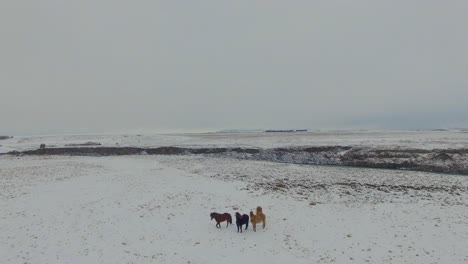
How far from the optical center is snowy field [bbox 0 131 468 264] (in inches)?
462

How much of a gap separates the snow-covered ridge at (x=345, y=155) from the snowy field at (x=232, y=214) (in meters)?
7.34

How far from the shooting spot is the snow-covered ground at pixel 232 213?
11.7m

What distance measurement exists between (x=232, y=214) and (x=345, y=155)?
27695mm

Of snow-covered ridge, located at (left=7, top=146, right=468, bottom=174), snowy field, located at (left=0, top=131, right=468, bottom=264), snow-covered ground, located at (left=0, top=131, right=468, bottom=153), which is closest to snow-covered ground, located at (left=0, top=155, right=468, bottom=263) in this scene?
snowy field, located at (left=0, top=131, right=468, bottom=264)

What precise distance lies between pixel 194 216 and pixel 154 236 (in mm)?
3066

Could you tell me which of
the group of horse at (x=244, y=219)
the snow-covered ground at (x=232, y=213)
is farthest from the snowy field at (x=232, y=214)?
the group of horse at (x=244, y=219)

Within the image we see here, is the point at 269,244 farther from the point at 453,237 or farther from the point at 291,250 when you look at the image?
the point at 453,237

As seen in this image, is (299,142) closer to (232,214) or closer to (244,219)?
(232,214)

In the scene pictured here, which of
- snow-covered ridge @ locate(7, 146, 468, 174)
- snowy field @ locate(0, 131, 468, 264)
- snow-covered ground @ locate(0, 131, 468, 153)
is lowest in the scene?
snowy field @ locate(0, 131, 468, 264)

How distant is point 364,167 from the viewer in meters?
33.5

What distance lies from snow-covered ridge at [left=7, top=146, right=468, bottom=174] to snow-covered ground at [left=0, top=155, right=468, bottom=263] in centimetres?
761

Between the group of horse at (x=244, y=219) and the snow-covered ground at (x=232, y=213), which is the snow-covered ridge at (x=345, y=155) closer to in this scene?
the snow-covered ground at (x=232, y=213)

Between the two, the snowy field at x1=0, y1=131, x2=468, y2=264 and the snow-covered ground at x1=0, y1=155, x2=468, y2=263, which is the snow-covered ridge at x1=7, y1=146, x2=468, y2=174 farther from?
the snow-covered ground at x1=0, y1=155, x2=468, y2=263

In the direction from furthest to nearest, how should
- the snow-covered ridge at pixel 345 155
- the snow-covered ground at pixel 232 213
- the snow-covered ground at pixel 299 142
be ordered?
1. the snow-covered ground at pixel 299 142
2. the snow-covered ridge at pixel 345 155
3. the snow-covered ground at pixel 232 213
